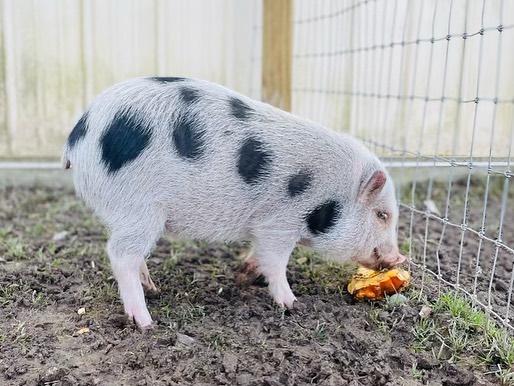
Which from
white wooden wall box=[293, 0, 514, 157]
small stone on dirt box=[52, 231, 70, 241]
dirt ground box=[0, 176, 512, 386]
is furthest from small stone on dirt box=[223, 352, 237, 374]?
white wooden wall box=[293, 0, 514, 157]

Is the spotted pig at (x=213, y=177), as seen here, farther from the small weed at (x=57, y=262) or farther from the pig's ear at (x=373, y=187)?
the small weed at (x=57, y=262)

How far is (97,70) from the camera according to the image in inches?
255

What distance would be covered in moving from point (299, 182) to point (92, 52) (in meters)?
3.66

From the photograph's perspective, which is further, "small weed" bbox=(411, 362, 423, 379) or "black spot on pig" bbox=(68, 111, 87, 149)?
"black spot on pig" bbox=(68, 111, 87, 149)

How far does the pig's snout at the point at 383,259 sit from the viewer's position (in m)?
3.88

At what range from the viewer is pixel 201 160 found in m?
3.42

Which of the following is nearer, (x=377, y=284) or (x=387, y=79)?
(x=377, y=284)

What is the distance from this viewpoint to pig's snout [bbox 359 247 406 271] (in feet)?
12.7

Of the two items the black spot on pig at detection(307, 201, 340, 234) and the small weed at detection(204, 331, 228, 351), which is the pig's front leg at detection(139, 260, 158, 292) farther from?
the black spot on pig at detection(307, 201, 340, 234)

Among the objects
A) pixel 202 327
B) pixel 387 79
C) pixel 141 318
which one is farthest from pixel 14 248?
pixel 387 79

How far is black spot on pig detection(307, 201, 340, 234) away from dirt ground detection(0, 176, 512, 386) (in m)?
0.44

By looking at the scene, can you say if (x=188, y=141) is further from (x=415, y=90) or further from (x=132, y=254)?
(x=415, y=90)

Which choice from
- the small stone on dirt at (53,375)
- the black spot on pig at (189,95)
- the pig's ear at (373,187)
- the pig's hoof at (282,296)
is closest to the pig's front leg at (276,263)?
the pig's hoof at (282,296)

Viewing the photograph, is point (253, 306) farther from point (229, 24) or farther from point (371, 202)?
point (229, 24)
